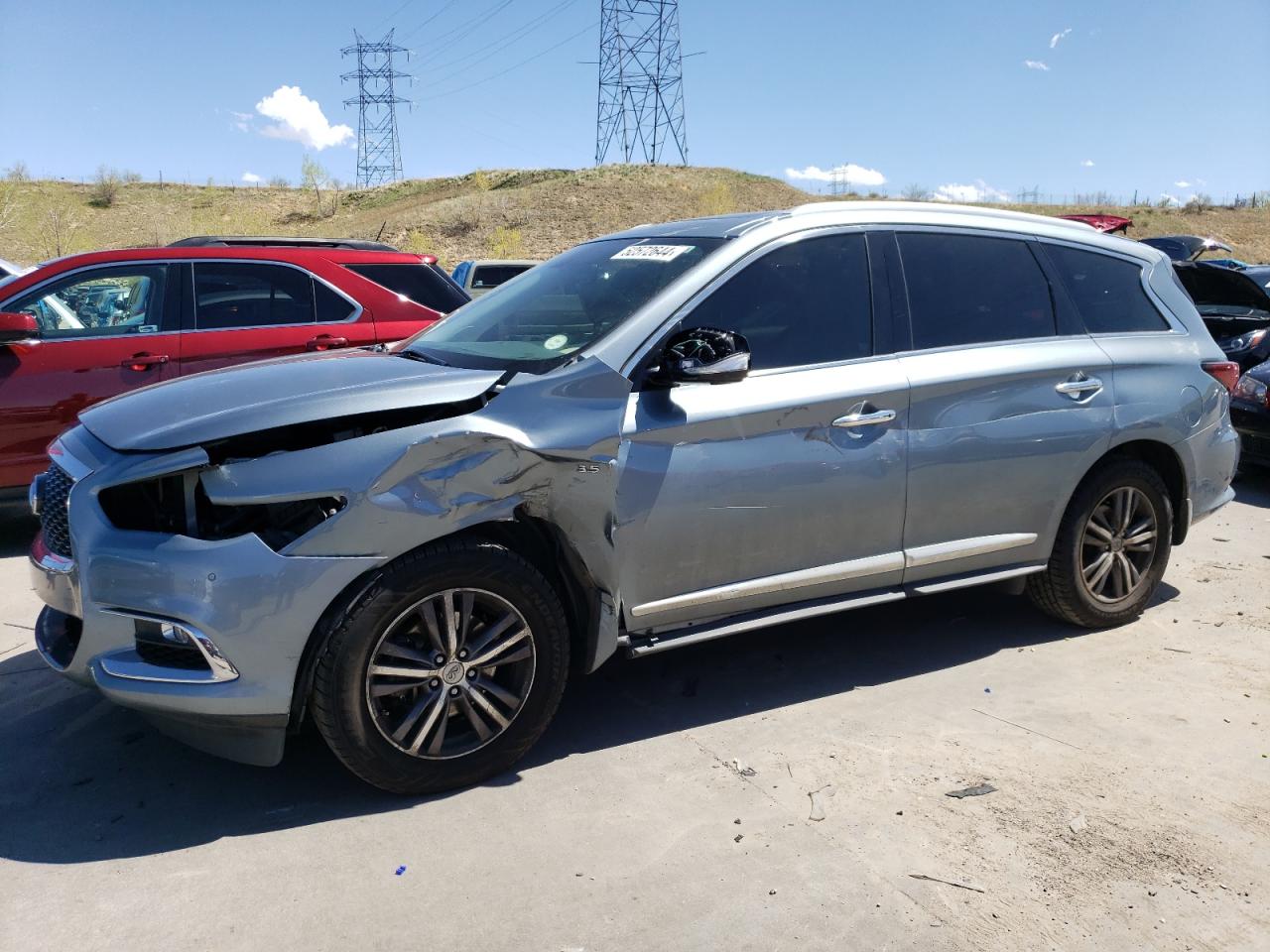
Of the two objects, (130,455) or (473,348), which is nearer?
(130,455)

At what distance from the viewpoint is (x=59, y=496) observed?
130 inches

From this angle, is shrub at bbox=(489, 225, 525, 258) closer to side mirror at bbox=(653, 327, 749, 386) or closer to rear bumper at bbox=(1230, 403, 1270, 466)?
rear bumper at bbox=(1230, 403, 1270, 466)

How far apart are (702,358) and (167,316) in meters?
4.62

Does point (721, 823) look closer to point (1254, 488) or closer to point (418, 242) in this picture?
point (1254, 488)

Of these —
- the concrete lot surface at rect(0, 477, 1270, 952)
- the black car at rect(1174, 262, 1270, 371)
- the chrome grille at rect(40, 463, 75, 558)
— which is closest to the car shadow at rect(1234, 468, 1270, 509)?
the black car at rect(1174, 262, 1270, 371)

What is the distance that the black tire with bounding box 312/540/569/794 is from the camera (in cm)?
304

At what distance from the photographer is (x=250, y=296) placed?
6953 millimetres

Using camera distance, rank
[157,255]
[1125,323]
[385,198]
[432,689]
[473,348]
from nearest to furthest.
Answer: [432,689] < [473,348] < [1125,323] < [157,255] < [385,198]

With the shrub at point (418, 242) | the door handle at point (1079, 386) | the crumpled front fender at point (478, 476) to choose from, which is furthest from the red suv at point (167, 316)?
the shrub at point (418, 242)

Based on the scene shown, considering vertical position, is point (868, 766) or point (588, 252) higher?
point (588, 252)

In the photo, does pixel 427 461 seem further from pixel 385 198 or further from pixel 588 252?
pixel 385 198

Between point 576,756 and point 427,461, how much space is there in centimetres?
126

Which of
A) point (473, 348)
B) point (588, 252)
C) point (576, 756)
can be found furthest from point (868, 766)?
point (588, 252)

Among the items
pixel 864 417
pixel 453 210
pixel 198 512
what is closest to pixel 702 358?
pixel 864 417
